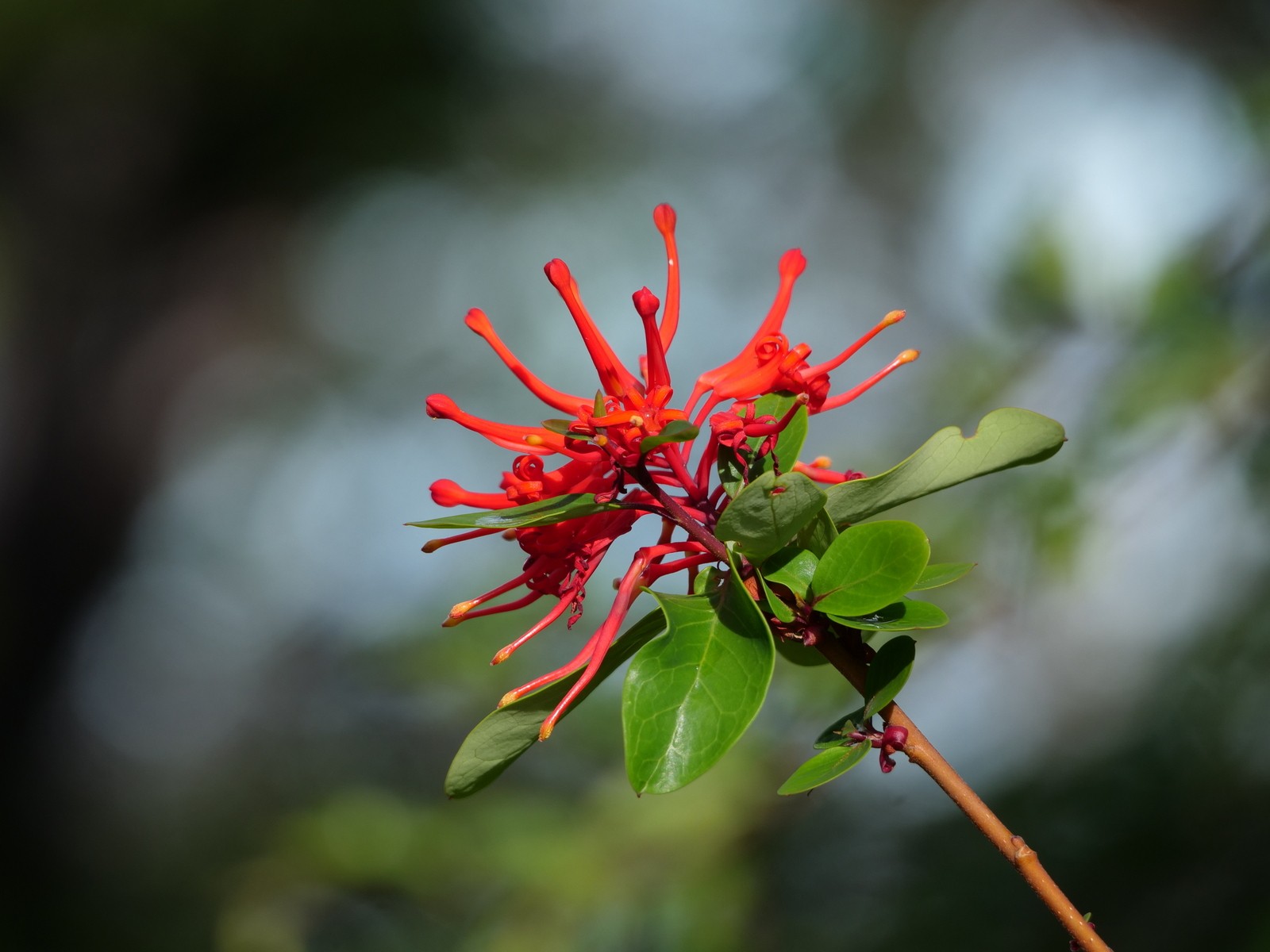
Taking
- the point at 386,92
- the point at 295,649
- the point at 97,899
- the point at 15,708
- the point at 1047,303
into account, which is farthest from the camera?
the point at 295,649

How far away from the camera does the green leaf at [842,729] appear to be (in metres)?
0.50

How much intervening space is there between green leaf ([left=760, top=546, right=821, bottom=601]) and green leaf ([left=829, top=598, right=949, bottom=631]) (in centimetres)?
2

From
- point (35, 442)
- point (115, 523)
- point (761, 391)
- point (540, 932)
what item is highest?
point (35, 442)

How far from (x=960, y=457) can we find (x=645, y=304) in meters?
0.18

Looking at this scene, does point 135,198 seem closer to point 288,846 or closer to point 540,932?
point 288,846

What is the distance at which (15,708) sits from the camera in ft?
9.73

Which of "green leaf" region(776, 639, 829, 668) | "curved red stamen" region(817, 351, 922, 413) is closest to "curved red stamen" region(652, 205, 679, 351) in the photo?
"curved red stamen" region(817, 351, 922, 413)

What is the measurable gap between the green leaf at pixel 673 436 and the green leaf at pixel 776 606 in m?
0.09

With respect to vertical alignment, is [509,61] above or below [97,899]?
above

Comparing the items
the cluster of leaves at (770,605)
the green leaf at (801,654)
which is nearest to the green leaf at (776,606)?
the cluster of leaves at (770,605)

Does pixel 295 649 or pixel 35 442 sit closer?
pixel 35 442

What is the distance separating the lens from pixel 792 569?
0.51 metres

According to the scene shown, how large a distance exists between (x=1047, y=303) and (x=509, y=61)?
10.4 feet

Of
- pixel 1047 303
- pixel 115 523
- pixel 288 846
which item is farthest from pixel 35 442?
pixel 1047 303
